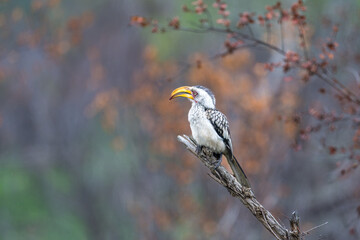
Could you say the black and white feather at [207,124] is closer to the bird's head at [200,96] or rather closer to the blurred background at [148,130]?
the bird's head at [200,96]

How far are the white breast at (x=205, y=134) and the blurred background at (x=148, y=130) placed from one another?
605 mm

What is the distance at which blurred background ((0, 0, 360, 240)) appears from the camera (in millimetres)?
7762

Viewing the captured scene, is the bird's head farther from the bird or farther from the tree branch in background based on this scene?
the tree branch in background

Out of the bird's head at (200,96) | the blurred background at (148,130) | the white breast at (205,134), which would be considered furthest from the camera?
the blurred background at (148,130)

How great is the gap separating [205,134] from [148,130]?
15.1 feet

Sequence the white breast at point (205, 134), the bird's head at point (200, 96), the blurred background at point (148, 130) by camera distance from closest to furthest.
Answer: the white breast at point (205, 134) → the bird's head at point (200, 96) → the blurred background at point (148, 130)

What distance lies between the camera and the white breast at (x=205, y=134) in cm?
431

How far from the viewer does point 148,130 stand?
8844 millimetres

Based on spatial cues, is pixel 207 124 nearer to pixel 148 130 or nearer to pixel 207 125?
pixel 207 125

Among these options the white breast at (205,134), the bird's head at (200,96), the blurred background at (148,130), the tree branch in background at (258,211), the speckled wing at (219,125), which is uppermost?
the blurred background at (148,130)

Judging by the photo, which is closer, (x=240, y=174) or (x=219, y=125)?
(x=240, y=174)

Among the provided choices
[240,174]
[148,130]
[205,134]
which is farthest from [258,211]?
[148,130]

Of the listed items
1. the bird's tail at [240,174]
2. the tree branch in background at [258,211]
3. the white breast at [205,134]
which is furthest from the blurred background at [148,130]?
the tree branch in background at [258,211]

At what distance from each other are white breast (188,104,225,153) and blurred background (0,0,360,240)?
60 centimetres
